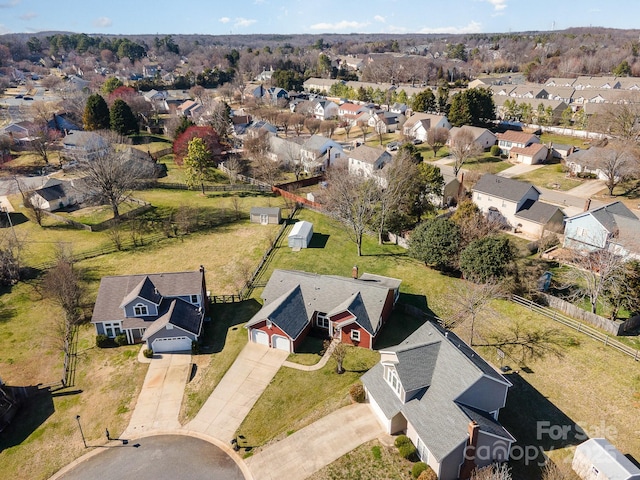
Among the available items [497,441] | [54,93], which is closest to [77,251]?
[497,441]

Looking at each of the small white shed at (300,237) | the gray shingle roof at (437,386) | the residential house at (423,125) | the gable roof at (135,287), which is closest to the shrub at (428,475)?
the gray shingle roof at (437,386)

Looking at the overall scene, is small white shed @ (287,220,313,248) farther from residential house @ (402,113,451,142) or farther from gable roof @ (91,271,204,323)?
residential house @ (402,113,451,142)

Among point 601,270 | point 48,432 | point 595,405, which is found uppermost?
point 601,270

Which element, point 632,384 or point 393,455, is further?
point 632,384

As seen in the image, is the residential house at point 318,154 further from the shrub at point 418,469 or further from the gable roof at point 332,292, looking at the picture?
the shrub at point 418,469

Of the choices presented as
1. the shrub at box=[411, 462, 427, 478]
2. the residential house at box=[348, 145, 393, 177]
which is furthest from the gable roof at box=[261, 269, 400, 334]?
the residential house at box=[348, 145, 393, 177]

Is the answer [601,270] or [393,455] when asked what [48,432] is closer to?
[393,455]
